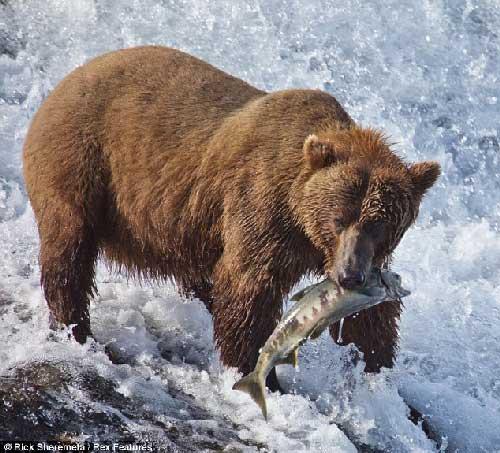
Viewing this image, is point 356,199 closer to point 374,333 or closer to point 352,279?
point 352,279

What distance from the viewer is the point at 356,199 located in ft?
19.8

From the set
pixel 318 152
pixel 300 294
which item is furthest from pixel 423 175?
pixel 300 294

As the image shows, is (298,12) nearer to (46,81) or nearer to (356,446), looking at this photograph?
(46,81)

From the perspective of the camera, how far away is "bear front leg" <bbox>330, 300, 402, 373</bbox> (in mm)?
6887

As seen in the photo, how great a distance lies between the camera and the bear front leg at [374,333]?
6887 mm

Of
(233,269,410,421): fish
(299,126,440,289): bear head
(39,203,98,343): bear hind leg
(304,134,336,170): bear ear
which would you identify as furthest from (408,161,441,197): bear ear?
(39,203,98,343): bear hind leg

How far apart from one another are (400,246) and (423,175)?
3.96 m

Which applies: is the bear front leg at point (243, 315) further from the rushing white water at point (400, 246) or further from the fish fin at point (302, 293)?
the fish fin at point (302, 293)

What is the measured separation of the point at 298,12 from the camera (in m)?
13.0

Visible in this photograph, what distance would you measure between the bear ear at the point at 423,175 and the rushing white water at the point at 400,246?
0.87m

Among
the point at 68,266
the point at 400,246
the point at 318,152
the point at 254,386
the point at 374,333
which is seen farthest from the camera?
the point at 400,246

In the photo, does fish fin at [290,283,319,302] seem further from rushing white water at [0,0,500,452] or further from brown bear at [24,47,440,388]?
rushing white water at [0,0,500,452]

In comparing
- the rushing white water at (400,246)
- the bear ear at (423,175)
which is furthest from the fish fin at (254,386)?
the bear ear at (423,175)

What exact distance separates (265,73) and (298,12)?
113 centimetres
